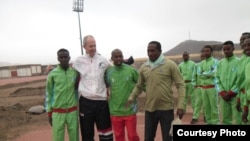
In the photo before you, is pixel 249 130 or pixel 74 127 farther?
pixel 74 127

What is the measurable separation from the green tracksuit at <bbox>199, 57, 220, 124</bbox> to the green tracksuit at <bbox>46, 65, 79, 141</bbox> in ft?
11.6

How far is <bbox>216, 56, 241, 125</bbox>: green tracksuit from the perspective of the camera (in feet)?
18.1

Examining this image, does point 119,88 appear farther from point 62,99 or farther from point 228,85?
point 228,85

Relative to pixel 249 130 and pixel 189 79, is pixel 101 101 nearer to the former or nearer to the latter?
pixel 249 130

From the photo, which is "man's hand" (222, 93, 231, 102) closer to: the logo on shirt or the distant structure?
the logo on shirt

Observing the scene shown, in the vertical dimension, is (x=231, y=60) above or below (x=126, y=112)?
above

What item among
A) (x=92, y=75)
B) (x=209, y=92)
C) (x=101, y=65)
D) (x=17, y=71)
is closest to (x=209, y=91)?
(x=209, y=92)

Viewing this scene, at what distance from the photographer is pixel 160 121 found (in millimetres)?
4508

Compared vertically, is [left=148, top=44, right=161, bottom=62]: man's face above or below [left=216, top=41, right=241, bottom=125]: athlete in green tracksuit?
above

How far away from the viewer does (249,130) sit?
130 inches

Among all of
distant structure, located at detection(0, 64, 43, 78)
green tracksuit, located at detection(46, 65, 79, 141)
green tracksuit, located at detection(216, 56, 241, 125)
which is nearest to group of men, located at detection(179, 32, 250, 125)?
green tracksuit, located at detection(216, 56, 241, 125)

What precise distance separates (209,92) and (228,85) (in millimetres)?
1532

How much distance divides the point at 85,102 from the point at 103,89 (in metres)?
0.35

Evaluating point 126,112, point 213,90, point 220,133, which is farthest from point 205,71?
point 220,133
